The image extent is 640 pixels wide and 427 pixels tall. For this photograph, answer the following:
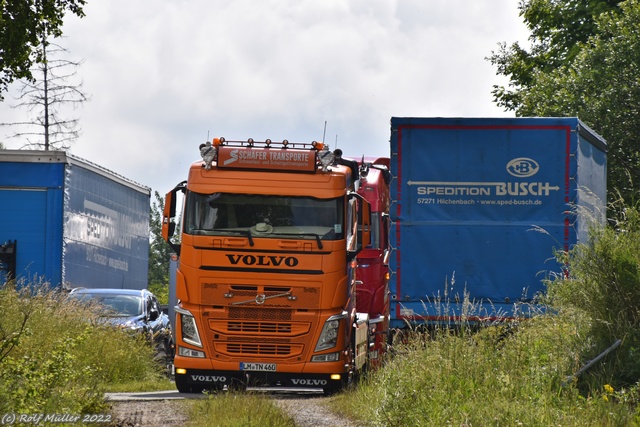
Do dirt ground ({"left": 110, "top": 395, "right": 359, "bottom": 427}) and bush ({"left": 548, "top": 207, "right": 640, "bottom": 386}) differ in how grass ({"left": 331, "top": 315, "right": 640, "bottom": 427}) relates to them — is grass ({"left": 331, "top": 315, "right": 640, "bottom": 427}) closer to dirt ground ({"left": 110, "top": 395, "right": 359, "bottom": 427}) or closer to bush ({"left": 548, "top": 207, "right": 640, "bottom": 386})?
bush ({"left": 548, "top": 207, "right": 640, "bottom": 386})

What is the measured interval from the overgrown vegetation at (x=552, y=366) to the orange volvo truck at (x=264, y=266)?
2121 mm

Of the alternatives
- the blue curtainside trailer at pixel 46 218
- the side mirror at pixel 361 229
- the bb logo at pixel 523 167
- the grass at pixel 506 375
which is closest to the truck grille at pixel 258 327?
the side mirror at pixel 361 229

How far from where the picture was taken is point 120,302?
25109mm

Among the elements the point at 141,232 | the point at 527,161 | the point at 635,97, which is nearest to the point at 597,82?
Answer: the point at 635,97

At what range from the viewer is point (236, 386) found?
1636cm

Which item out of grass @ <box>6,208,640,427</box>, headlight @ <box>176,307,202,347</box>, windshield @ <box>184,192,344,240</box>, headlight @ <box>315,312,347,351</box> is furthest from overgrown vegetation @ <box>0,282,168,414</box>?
headlight @ <box>315,312,347,351</box>

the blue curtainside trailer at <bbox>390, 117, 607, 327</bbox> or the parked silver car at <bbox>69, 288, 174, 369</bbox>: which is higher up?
the blue curtainside trailer at <bbox>390, 117, 607, 327</bbox>

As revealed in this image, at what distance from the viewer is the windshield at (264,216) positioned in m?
16.0

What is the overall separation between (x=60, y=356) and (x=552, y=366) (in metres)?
4.79

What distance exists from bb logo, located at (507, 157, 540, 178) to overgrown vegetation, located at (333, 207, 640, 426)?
2.71 meters

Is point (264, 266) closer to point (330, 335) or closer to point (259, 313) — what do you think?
point (259, 313)

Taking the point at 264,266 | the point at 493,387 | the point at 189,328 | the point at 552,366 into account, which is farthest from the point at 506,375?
the point at 189,328

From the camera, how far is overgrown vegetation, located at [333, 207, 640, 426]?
1080 centimetres

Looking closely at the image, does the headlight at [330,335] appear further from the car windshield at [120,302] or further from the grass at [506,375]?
the car windshield at [120,302]
